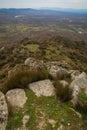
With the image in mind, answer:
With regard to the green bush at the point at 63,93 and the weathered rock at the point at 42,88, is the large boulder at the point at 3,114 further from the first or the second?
the green bush at the point at 63,93

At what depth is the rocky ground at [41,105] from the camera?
25.9 feet

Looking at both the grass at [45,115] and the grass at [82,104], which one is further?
the grass at [82,104]

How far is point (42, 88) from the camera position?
1030 centimetres

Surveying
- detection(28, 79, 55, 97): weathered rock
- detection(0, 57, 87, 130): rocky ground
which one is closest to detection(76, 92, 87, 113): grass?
detection(0, 57, 87, 130): rocky ground

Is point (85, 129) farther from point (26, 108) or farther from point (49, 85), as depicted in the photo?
point (49, 85)

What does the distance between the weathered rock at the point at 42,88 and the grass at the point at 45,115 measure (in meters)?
0.46

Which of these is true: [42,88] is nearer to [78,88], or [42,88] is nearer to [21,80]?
[21,80]

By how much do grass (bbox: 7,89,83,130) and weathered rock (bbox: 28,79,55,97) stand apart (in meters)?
0.46

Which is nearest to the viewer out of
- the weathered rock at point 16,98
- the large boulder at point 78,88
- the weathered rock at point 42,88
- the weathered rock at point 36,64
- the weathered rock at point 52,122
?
the weathered rock at point 52,122

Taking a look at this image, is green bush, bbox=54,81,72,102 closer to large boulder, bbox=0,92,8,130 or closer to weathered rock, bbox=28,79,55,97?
weathered rock, bbox=28,79,55,97

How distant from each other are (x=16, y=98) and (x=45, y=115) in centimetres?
187

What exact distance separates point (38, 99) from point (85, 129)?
8.75ft

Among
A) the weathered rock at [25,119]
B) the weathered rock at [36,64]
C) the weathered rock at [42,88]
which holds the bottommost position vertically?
the weathered rock at [36,64]

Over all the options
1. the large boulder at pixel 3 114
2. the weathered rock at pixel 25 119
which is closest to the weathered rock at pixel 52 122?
the weathered rock at pixel 25 119
